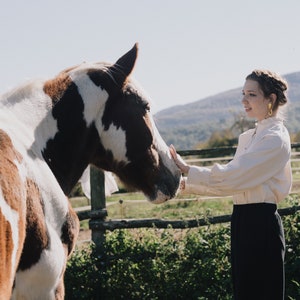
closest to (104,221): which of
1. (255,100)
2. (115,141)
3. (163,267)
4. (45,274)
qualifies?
(163,267)

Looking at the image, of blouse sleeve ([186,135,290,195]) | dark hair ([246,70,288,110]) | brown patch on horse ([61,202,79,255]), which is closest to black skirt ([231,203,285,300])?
blouse sleeve ([186,135,290,195])

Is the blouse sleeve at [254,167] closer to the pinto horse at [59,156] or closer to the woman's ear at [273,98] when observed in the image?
the woman's ear at [273,98]

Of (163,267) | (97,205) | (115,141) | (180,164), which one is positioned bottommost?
(163,267)

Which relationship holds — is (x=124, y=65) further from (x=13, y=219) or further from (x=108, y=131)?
(x=13, y=219)

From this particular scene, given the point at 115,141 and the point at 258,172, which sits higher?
the point at 115,141

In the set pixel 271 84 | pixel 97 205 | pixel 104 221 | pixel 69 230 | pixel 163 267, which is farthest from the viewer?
pixel 97 205

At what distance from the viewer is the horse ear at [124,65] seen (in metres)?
3.56

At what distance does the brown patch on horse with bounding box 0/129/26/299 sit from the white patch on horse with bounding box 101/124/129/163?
36.6 inches

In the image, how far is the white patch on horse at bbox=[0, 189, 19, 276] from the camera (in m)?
2.42

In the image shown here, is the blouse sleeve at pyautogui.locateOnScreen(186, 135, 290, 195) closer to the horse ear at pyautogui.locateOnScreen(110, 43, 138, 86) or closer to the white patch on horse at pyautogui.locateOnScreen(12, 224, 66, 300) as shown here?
the horse ear at pyautogui.locateOnScreen(110, 43, 138, 86)

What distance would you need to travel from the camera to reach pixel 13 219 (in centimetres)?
247

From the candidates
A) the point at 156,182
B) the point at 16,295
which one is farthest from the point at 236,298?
the point at 16,295

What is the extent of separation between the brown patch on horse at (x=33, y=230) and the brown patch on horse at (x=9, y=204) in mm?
96

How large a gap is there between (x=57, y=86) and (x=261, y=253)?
1.67 m
